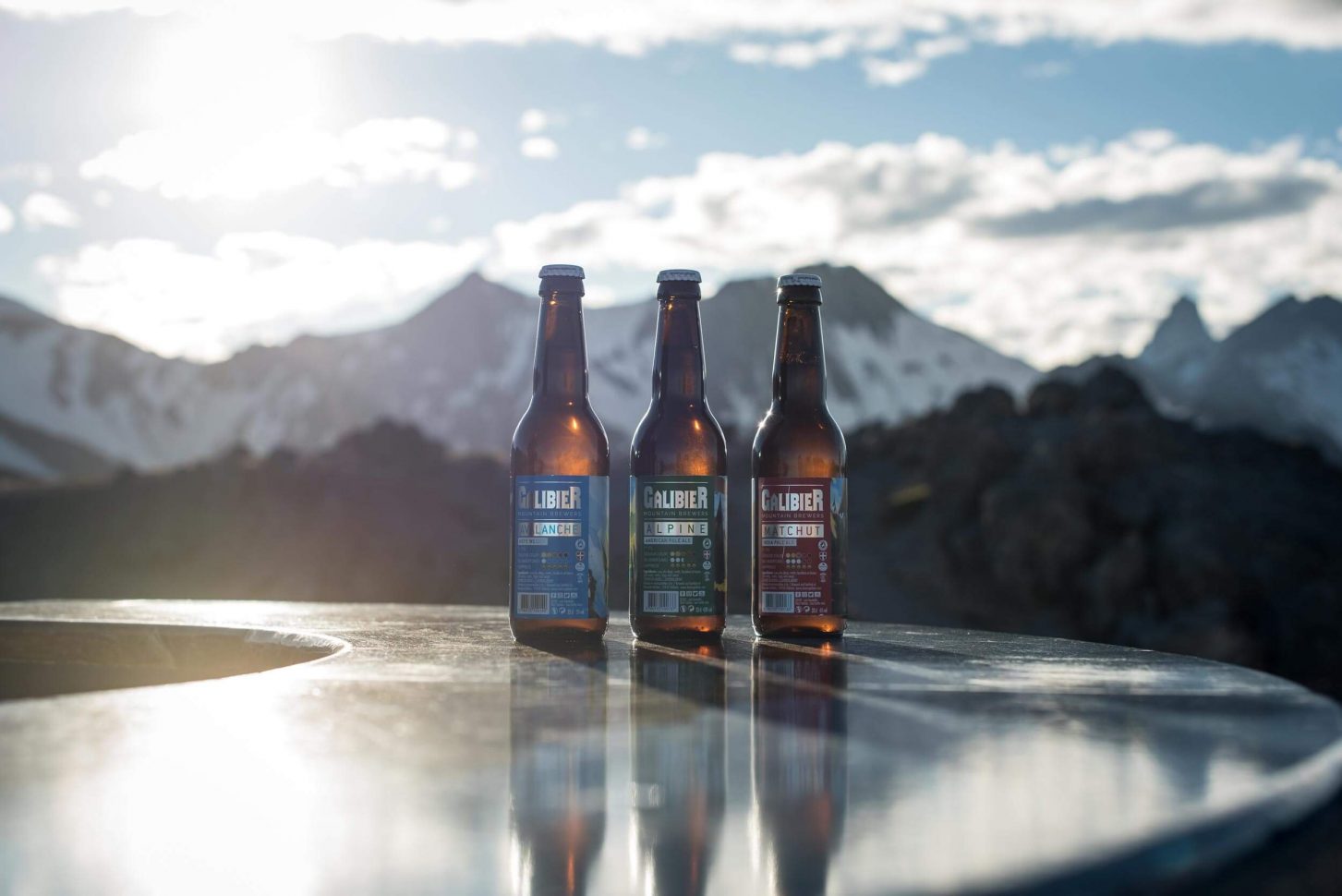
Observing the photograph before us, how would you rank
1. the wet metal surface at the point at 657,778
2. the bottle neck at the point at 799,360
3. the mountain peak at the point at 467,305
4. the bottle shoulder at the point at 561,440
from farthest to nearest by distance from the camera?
→ 1. the mountain peak at the point at 467,305
2. the bottle neck at the point at 799,360
3. the bottle shoulder at the point at 561,440
4. the wet metal surface at the point at 657,778

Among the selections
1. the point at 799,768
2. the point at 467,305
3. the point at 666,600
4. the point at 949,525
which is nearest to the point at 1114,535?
the point at 949,525

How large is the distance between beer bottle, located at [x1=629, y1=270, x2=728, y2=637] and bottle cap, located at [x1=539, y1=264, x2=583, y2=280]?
107 millimetres

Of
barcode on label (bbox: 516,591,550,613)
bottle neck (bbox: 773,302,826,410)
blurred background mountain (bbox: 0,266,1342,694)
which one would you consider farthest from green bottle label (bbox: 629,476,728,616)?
blurred background mountain (bbox: 0,266,1342,694)

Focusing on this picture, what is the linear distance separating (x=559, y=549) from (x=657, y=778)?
28.7 inches

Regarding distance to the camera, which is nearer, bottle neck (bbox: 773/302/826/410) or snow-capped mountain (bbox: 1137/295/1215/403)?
bottle neck (bbox: 773/302/826/410)

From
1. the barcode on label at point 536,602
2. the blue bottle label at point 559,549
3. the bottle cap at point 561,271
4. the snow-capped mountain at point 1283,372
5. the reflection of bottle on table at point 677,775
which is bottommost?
the reflection of bottle on table at point 677,775

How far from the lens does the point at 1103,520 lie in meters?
16.3

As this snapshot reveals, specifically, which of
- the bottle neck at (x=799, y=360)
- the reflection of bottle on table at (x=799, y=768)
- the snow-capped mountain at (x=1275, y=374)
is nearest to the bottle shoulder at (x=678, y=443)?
the bottle neck at (x=799, y=360)

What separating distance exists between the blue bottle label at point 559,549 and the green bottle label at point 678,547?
0.20 ft

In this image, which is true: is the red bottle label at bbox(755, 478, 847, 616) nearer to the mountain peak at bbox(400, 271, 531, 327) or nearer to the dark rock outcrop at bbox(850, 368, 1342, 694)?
the dark rock outcrop at bbox(850, 368, 1342, 694)

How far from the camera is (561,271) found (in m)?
1.65

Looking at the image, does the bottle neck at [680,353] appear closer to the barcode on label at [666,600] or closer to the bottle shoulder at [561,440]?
the bottle shoulder at [561,440]

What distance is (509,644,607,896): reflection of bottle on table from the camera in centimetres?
65

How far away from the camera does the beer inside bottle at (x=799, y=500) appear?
1.61 meters
